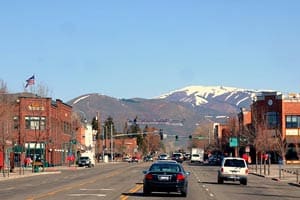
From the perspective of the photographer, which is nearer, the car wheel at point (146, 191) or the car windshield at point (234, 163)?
the car wheel at point (146, 191)

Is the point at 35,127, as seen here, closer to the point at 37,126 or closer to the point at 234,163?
the point at 37,126

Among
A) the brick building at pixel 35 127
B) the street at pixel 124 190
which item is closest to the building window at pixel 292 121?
the brick building at pixel 35 127

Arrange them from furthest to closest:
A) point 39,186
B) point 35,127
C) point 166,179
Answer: point 35,127 → point 39,186 → point 166,179

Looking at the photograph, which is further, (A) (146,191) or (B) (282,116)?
→ (B) (282,116)

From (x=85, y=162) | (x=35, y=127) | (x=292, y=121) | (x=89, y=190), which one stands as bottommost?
(x=85, y=162)

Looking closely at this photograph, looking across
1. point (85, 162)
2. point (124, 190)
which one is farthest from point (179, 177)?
point (85, 162)

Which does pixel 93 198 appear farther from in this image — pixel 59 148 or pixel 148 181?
pixel 59 148

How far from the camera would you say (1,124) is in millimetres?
73812

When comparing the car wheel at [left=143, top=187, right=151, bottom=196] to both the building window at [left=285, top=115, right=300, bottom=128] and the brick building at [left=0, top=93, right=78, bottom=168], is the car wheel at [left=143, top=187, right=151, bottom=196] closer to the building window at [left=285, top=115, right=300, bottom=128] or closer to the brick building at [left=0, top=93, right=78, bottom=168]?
the brick building at [left=0, top=93, right=78, bottom=168]

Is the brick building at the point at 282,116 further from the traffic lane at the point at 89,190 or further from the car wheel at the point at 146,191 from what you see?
the car wheel at the point at 146,191

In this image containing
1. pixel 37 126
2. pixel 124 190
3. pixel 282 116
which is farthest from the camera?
pixel 282 116

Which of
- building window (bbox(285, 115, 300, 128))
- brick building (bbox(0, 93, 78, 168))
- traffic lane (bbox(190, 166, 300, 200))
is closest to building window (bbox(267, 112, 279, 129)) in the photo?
building window (bbox(285, 115, 300, 128))

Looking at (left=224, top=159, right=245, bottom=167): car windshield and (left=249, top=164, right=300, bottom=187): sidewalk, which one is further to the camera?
(left=249, top=164, right=300, bottom=187): sidewalk

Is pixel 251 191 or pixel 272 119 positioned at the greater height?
pixel 272 119
